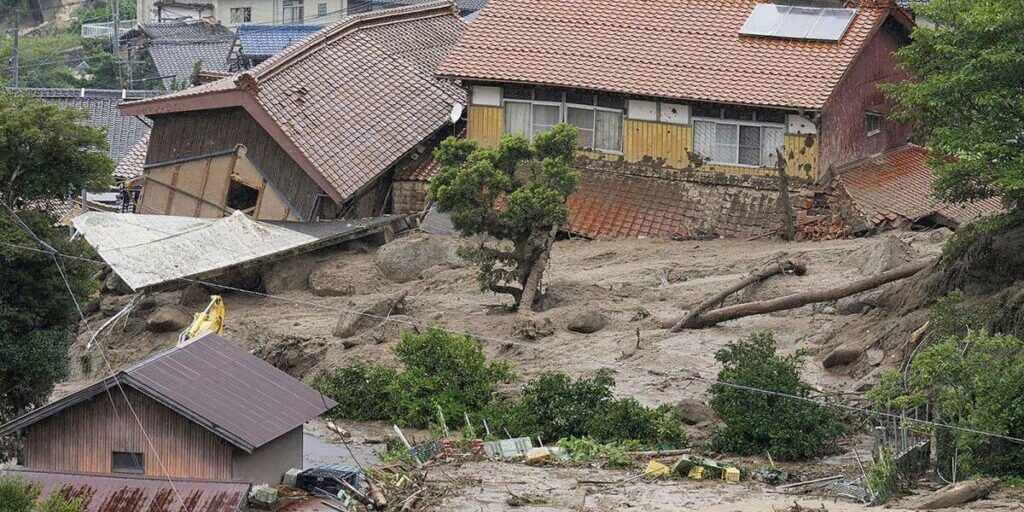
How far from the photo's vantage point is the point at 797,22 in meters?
41.3

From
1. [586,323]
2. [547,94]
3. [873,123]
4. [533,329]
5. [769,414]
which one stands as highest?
[547,94]

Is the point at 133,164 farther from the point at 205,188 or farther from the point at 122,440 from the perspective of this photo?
the point at 122,440

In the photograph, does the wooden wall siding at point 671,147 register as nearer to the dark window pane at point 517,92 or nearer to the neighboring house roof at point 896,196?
the dark window pane at point 517,92

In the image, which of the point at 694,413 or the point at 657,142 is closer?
the point at 694,413

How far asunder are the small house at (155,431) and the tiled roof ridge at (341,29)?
16.7 metres

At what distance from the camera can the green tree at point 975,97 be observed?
29516mm

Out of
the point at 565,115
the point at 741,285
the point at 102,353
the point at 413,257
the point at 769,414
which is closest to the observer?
the point at 769,414

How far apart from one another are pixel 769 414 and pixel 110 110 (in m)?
30.1

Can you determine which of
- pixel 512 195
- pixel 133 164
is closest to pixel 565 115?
pixel 512 195

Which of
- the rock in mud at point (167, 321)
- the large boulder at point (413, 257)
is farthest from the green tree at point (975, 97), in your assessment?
the rock in mud at point (167, 321)

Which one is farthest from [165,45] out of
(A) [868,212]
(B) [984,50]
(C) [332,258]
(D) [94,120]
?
(B) [984,50]

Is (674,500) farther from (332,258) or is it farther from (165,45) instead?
(165,45)

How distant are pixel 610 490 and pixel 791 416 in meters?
3.51

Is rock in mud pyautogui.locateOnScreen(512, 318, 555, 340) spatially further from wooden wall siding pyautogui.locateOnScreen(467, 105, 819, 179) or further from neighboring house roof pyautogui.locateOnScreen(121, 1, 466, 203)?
wooden wall siding pyautogui.locateOnScreen(467, 105, 819, 179)
